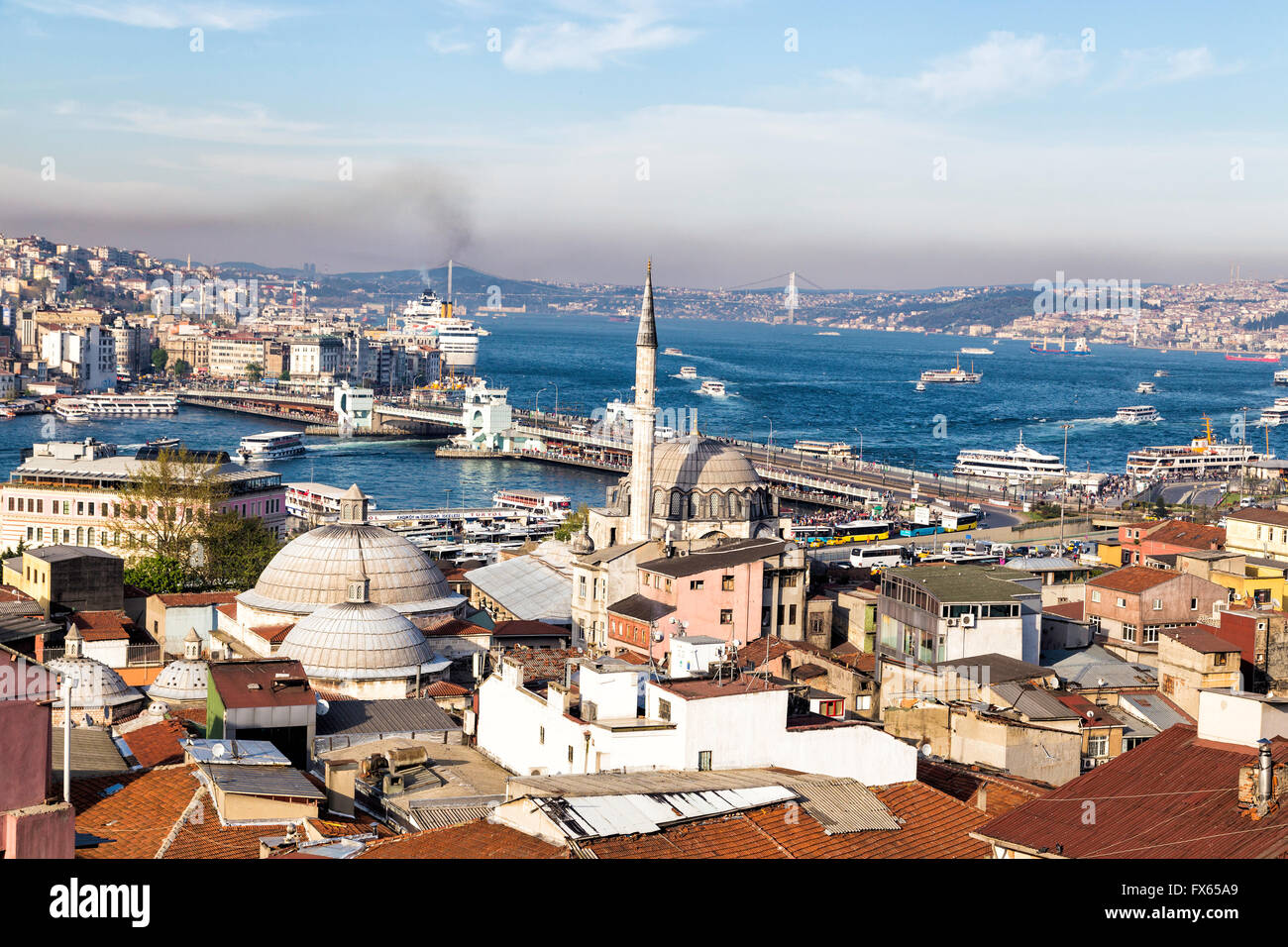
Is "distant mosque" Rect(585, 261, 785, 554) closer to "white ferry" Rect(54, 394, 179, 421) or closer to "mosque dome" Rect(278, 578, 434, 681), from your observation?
"mosque dome" Rect(278, 578, 434, 681)

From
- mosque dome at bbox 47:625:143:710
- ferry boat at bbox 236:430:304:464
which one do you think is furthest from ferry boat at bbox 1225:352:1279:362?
mosque dome at bbox 47:625:143:710

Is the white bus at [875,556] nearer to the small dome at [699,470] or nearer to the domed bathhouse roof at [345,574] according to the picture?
the small dome at [699,470]

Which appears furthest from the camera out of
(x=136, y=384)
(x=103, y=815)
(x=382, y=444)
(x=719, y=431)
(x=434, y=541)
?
(x=136, y=384)

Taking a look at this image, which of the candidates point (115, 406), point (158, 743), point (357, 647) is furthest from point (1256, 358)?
point (158, 743)

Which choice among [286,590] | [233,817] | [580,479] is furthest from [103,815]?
[580,479]
